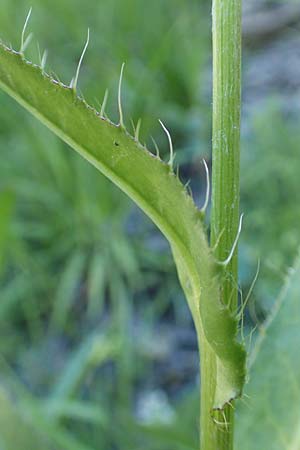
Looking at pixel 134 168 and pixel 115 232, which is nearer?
pixel 134 168

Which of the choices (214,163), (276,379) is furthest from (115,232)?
(214,163)

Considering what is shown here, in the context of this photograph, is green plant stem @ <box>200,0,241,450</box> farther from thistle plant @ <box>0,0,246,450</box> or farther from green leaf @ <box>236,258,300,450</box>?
green leaf @ <box>236,258,300,450</box>

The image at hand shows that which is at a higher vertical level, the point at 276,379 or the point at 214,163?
the point at 214,163

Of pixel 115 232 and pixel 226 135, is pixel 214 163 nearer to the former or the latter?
pixel 226 135

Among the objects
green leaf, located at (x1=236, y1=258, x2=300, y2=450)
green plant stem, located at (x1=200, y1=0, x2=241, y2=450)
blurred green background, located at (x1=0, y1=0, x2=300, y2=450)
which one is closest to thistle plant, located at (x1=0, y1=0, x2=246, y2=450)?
green plant stem, located at (x1=200, y1=0, x2=241, y2=450)

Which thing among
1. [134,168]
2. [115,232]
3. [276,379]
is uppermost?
[134,168]

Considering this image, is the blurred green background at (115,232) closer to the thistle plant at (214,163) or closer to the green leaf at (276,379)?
the green leaf at (276,379)

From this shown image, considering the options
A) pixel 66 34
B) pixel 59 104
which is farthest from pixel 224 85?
pixel 66 34
